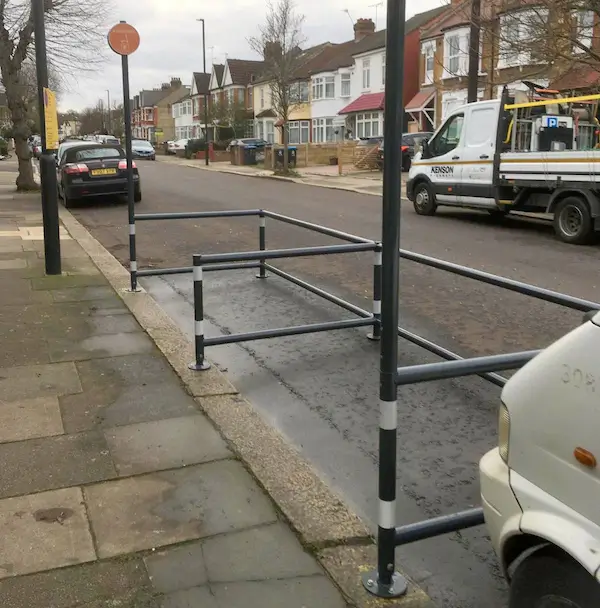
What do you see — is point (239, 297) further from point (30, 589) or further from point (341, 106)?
point (341, 106)

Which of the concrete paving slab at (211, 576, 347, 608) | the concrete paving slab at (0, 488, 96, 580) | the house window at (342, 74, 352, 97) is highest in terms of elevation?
the house window at (342, 74, 352, 97)

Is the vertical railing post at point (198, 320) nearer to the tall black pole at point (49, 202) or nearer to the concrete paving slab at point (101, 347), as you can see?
the concrete paving slab at point (101, 347)

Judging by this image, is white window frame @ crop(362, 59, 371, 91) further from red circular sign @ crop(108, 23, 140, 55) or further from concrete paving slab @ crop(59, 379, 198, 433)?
concrete paving slab @ crop(59, 379, 198, 433)

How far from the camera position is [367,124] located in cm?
4569

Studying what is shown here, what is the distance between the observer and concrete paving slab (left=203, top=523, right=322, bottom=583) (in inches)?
112

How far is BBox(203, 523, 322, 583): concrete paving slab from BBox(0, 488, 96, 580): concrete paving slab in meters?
0.51

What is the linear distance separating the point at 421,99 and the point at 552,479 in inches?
1538

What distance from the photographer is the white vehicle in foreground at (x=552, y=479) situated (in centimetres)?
192

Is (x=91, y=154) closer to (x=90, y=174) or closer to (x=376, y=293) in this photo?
(x=90, y=174)

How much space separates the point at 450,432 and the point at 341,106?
4798 centimetres

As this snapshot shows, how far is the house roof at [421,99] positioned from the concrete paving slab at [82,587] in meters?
37.1

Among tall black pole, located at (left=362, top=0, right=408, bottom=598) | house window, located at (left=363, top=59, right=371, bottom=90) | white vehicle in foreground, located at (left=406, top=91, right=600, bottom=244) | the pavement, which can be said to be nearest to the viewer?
tall black pole, located at (left=362, top=0, right=408, bottom=598)

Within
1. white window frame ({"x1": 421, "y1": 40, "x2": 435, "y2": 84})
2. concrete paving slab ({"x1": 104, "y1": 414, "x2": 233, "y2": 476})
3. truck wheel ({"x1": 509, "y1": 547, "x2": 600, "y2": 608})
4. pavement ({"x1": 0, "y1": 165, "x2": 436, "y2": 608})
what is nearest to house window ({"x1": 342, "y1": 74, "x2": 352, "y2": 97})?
white window frame ({"x1": 421, "y1": 40, "x2": 435, "y2": 84})

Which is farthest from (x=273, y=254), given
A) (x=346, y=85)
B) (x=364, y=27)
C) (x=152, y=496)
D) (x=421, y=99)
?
(x=364, y=27)
